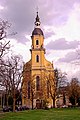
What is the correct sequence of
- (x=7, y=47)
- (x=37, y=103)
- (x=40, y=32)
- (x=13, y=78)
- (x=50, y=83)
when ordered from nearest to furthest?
(x=7, y=47) → (x=13, y=78) → (x=50, y=83) → (x=37, y=103) → (x=40, y=32)

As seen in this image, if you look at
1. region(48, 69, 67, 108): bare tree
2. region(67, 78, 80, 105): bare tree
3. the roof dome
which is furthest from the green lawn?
the roof dome

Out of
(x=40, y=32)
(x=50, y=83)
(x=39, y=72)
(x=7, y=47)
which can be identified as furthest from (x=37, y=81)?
(x=7, y=47)

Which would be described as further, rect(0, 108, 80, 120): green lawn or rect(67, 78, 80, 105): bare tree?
rect(67, 78, 80, 105): bare tree

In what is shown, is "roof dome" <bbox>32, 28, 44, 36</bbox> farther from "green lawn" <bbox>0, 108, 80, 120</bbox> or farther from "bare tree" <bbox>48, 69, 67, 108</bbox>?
"green lawn" <bbox>0, 108, 80, 120</bbox>

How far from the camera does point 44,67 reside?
107312 millimetres

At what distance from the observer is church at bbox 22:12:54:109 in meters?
98.2

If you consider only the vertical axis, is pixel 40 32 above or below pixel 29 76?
above

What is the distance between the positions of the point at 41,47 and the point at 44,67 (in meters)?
7.66

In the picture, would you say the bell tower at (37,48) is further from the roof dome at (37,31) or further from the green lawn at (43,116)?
the green lawn at (43,116)

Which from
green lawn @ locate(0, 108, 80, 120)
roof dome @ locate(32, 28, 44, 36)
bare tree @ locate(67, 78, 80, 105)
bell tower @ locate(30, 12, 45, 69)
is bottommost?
green lawn @ locate(0, 108, 80, 120)

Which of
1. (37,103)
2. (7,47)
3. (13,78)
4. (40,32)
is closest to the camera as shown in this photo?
(7,47)

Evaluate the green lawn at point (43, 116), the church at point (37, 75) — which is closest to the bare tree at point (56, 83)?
the church at point (37, 75)

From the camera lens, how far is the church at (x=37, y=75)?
98.2 meters

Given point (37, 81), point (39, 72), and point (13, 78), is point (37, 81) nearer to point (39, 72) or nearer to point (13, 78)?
point (39, 72)
